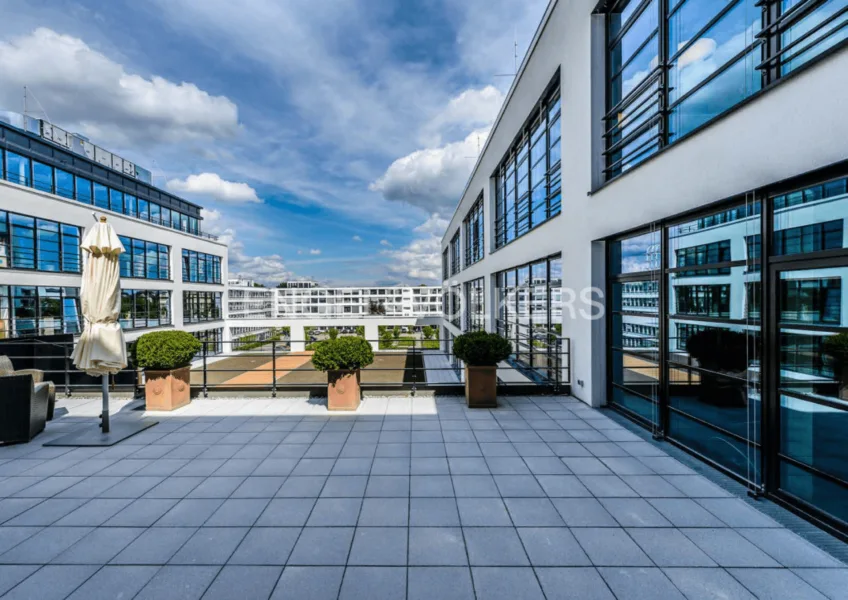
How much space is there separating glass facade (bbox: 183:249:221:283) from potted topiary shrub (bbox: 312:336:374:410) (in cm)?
2201

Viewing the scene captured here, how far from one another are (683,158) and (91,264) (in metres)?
7.28

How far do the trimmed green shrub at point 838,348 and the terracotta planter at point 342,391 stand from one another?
5349 mm

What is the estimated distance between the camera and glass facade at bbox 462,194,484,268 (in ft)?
49.6

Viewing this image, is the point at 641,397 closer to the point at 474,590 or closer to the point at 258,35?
the point at 474,590

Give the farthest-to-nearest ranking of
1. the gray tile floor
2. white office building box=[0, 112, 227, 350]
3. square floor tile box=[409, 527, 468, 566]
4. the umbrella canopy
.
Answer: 1. white office building box=[0, 112, 227, 350]
2. the umbrella canopy
3. square floor tile box=[409, 527, 468, 566]
4. the gray tile floor

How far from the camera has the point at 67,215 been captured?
15.5 m

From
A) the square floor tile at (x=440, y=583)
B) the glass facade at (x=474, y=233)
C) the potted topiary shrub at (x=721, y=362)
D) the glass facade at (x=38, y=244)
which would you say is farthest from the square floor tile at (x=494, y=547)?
the glass facade at (x=38, y=244)

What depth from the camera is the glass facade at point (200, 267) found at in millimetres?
23484

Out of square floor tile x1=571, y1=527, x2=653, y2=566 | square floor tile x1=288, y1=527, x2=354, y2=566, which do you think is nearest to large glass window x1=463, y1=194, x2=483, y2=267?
square floor tile x1=571, y1=527, x2=653, y2=566

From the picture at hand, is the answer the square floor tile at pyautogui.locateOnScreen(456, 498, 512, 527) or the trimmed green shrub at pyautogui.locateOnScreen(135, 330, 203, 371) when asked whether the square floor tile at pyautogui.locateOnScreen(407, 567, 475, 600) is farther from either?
the trimmed green shrub at pyautogui.locateOnScreen(135, 330, 203, 371)

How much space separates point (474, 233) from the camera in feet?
54.5

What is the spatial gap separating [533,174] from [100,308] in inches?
343

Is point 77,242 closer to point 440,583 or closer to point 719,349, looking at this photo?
point 440,583

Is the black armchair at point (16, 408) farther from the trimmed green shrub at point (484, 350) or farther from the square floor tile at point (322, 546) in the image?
the trimmed green shrub at point (484, 350)
